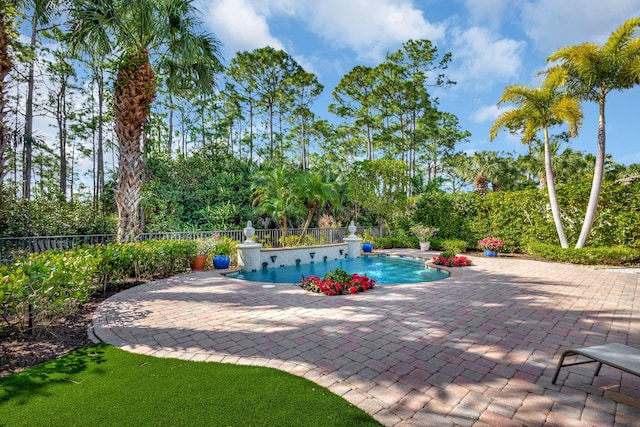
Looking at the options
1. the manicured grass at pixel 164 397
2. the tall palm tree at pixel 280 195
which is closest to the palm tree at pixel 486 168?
the tall palm tree at pixel 280 195

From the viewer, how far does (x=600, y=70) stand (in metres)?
10.5

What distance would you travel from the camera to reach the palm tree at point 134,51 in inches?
304

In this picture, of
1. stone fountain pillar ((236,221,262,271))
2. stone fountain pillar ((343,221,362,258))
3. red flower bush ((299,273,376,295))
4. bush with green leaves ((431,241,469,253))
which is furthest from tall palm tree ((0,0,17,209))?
bush with green leaves ((431,241,469,253))

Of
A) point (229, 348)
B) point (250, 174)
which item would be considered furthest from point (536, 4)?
point (250, 174)

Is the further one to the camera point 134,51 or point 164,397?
point 134,51

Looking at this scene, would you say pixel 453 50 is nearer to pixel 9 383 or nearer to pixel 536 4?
pixel 536 4

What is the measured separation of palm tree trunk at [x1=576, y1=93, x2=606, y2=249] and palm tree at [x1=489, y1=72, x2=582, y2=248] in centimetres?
65

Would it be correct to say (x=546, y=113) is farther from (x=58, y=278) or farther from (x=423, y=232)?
(x=58, y=278)

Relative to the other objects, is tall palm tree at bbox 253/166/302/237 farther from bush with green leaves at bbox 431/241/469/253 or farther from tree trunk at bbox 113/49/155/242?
bush with green leaves at bbox 431/241/469/253

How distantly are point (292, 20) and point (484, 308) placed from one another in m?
12.1

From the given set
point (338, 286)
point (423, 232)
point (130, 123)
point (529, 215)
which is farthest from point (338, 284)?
point (529, 215)

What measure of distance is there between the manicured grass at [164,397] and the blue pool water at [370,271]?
5958 millimetres

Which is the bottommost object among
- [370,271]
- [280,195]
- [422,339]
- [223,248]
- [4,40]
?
[370,271]

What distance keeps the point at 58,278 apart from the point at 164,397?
118 inches
